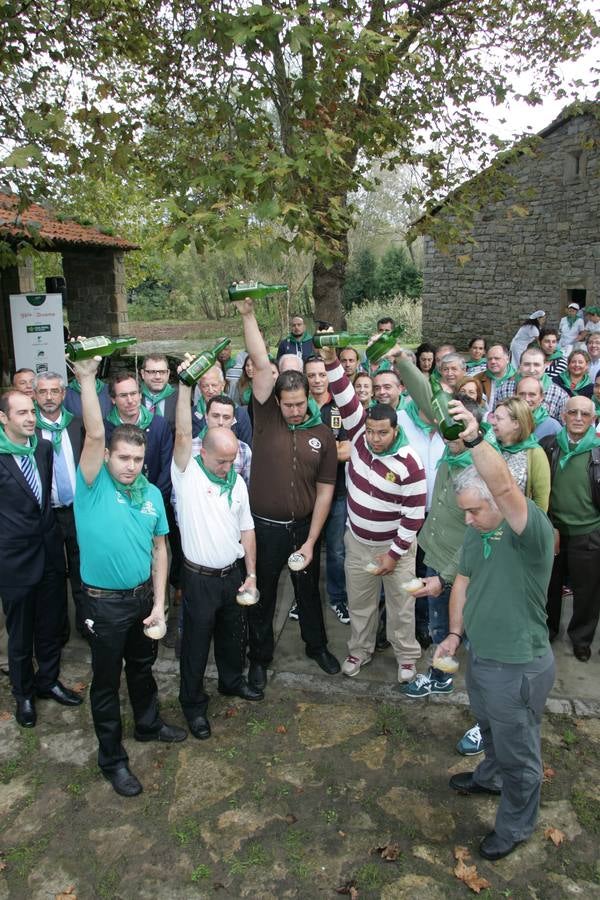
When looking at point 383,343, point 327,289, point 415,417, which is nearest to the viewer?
point 383,343

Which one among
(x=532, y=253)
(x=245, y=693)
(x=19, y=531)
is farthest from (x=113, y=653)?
(x=532, y=253)

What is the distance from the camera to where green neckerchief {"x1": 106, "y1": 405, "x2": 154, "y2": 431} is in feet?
15.5

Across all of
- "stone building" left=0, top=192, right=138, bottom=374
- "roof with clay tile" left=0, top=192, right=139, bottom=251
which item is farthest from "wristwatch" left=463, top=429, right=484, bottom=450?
"stone building" left=0, top=192, right=138, bottom=374

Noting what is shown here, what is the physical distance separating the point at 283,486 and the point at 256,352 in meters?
0.91

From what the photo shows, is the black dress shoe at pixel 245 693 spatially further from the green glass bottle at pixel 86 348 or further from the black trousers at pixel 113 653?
the green glass bottle at pixel 86 348

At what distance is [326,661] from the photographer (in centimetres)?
451

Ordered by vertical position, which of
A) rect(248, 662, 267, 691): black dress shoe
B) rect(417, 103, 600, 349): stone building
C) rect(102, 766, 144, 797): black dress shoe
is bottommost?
rect(102, 766, 144, 797): black dress shoe

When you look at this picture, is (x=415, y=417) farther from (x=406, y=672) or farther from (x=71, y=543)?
(x=71, y=543)

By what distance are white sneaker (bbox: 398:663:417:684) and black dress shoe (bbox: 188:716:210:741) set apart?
135cm

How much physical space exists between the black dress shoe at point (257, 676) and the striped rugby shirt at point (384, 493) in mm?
1141

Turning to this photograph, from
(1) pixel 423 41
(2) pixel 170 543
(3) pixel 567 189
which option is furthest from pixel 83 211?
(2) pixel 170 543

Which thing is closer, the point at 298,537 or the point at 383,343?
the point at 383,343

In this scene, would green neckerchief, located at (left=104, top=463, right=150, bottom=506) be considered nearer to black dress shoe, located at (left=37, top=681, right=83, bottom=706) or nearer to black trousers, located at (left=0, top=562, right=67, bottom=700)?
black trousers, located at (left=0, top=562, right=67, bottom=700)

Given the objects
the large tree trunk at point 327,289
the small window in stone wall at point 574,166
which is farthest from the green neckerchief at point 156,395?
the small window in stone wall at point 574,166
